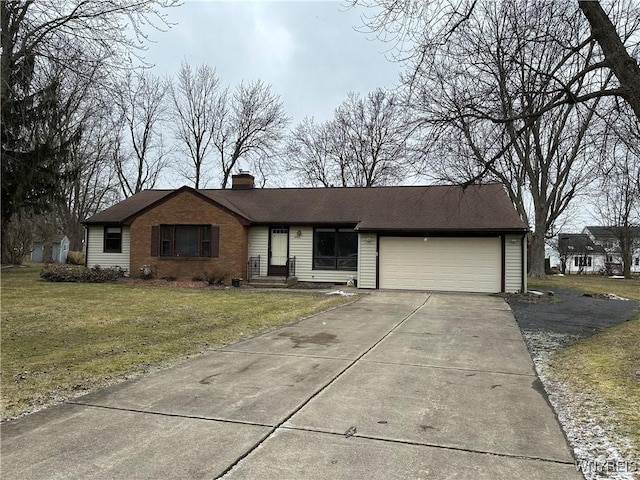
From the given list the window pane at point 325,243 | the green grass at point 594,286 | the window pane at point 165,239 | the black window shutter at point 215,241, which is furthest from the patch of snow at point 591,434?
the window pane at point 165,239

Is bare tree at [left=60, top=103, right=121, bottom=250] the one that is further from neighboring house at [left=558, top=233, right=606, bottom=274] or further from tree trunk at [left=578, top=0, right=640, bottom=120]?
neighboring house at [left=558, top=233, right=606, bottom=274]

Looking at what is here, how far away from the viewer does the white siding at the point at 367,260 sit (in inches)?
697

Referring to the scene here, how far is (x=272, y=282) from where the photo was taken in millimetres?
18234

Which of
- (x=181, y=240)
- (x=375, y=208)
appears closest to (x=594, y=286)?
(x=375, y=208)

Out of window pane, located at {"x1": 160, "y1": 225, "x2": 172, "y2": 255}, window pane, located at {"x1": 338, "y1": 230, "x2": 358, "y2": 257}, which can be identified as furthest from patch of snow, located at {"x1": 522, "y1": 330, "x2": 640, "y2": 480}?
window pane, located at {"x1": 160, "y1": 225, "x2": 172, "y2": 255}

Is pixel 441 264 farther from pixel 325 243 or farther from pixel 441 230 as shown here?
pixel 325 243

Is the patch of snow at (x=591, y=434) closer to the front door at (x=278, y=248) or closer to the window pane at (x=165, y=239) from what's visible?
the front door at (x=278, y=248)

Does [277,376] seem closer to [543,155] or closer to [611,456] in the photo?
[611,456]

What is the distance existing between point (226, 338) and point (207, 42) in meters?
6.34

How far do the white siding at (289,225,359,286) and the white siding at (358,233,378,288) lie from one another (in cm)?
108

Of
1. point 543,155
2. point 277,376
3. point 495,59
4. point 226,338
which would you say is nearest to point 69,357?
point 226,338

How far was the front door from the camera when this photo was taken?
19250 millimetres

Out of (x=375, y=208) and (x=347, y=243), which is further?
(x=375, y=208)

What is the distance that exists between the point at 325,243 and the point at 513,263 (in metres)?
7.34
